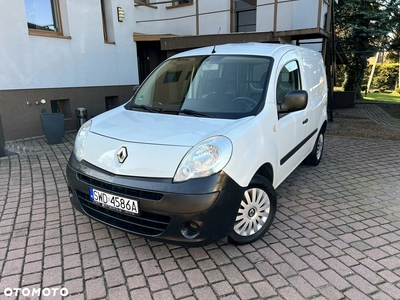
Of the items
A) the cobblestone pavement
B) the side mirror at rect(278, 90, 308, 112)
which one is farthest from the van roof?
the cobblestone pavement

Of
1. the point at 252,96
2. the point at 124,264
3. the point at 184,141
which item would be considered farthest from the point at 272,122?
the point at 124,264

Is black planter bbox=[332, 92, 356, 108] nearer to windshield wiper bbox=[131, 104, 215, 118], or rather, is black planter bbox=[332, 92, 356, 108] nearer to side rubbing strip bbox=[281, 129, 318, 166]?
side rubbing strip bbox=[281, 129, 318, 166]

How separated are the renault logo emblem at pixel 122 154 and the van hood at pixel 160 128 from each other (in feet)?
0.37

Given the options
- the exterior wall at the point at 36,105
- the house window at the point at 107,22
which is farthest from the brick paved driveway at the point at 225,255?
the house window at the point at 107,22

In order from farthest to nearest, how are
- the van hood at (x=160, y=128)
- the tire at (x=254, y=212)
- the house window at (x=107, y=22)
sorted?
the house window at (x=107, y=22) → the tire at (x=254, y=212) → the van hood at (x=160, y=128)

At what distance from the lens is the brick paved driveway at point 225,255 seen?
89.4 inches

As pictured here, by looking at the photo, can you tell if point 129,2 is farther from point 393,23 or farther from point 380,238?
point 393,23

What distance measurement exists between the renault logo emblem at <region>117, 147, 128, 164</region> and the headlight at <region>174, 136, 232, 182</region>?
48 cm

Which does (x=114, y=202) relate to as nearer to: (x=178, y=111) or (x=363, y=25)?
(x=178, y=111)

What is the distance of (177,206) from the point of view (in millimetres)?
2225

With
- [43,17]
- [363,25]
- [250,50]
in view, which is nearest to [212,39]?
[43,17]

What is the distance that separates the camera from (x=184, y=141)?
241 centimetres

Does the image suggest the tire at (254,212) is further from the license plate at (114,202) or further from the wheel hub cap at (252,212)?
the license plate at (114,202)

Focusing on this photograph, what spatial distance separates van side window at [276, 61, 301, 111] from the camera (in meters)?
3.27
